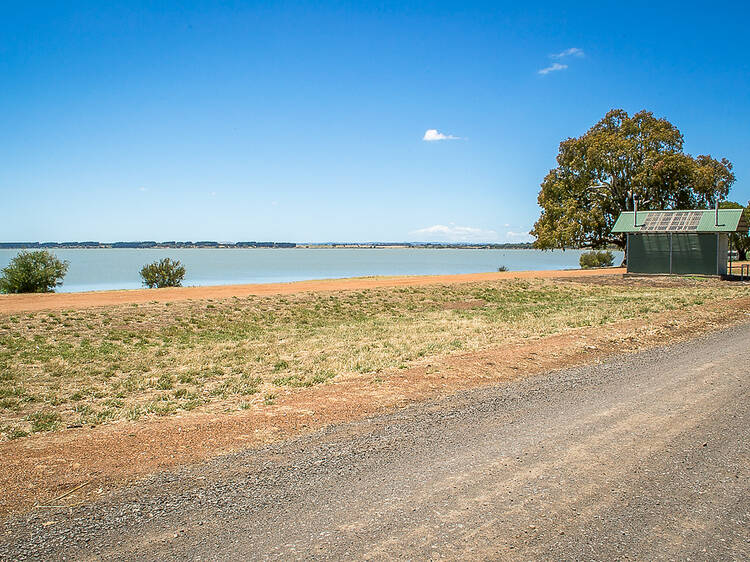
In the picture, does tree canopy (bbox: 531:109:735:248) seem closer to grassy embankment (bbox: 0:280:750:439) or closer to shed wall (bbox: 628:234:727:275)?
shed wall (bbox: 628:234:727:275)

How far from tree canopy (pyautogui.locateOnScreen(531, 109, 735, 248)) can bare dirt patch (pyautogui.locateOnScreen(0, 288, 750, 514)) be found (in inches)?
1285

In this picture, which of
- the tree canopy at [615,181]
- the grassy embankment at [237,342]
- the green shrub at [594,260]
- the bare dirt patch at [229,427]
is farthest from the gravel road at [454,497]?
the green shrub at [594,260]

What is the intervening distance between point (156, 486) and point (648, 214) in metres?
Answer: 35.4

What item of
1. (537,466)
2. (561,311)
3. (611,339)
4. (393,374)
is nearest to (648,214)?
(561,311)

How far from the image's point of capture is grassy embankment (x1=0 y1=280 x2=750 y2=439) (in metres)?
7.80

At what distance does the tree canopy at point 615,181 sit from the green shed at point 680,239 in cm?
755

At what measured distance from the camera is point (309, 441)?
18.4 ft

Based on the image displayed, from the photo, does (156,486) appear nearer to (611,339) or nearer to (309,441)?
(309,441)

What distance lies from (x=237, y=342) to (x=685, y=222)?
2878 cm

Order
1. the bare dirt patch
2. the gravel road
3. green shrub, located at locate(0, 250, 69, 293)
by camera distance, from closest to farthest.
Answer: the gravel road, the bare dirt patch, green shrub, located at locate(0, 250, 69, 293)

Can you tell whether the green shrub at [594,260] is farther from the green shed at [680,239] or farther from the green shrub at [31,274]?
the green shrub at [31,274]

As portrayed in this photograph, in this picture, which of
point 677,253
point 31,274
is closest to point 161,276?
point 31,274

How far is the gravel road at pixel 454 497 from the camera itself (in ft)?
11.7

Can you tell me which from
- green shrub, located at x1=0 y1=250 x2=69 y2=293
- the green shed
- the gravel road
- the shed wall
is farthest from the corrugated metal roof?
green shrub, located at x1=0 y1=250 x2=69 y2=293
